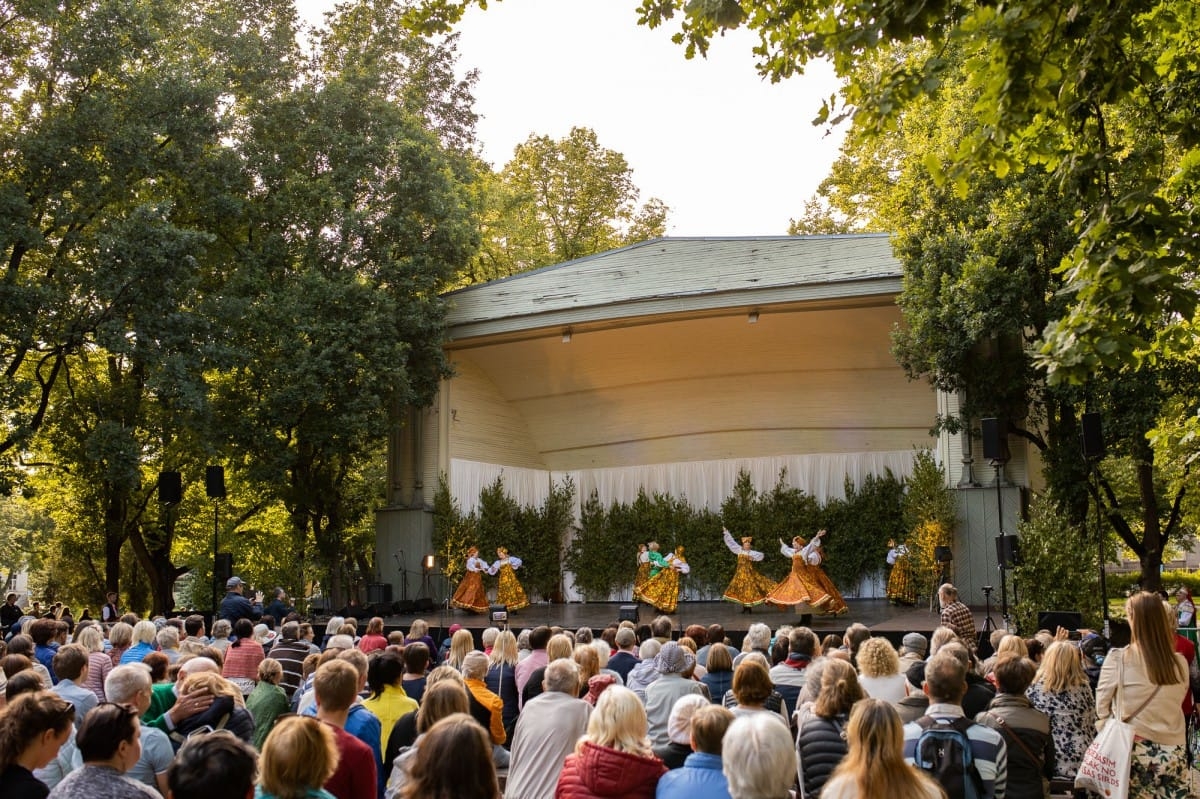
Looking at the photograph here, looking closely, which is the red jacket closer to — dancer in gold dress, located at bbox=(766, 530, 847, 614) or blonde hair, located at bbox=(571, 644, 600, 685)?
blonde hair, located at bbox=(571, 644, 600, 685)

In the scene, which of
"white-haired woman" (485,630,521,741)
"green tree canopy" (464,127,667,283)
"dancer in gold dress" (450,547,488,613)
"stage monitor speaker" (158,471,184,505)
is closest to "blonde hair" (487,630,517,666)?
"white-haired woman" (485,630,521,741)

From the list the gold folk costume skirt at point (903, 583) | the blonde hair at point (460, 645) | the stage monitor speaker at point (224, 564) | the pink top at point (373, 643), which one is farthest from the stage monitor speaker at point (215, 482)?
the gold folk costume skirt at point (903, 583)

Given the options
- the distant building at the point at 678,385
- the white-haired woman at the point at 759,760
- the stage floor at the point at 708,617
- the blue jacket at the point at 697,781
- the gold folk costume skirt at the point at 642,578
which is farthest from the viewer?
the distant building at the point at 678,385

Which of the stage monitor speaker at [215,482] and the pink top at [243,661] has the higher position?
the stage monitor speaker at [215,482]

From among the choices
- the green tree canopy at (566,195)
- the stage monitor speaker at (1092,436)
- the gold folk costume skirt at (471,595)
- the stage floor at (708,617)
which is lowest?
the stage floor at (708,617)

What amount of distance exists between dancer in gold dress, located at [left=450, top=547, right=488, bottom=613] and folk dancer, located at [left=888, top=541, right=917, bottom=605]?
700 cm

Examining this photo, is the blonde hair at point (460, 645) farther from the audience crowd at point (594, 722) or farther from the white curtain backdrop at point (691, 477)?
the white curtain backdrop at point (691, 477)

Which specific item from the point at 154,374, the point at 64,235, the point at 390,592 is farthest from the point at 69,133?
the point at 390,592

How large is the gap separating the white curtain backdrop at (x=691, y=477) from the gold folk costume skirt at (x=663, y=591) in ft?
11.7

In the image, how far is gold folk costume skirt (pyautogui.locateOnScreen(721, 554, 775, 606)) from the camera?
18172mm

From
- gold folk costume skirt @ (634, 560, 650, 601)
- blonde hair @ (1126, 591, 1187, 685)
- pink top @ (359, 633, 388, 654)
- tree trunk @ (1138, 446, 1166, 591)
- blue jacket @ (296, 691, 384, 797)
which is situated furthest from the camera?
gold folk costume skirt @ (634, 560, 650, 601)

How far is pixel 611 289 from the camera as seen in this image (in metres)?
20.8

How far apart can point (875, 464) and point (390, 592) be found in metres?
9.35

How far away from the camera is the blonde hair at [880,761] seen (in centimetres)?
307
